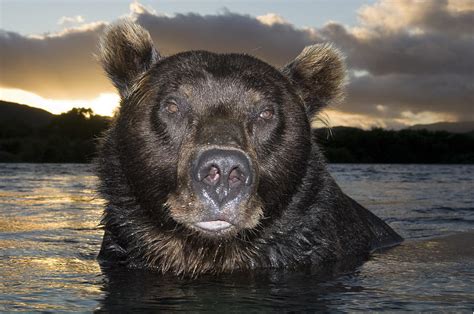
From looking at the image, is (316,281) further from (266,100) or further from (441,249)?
(441,249)

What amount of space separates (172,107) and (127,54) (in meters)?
1.44

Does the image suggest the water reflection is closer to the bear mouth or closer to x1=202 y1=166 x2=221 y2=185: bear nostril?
the bear mouth

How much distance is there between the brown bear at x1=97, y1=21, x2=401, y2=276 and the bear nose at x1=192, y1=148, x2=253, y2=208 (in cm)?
Answer: 17

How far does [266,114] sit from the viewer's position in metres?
7.03

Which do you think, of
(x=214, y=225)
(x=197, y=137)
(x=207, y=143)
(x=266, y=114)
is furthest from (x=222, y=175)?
(x=266, y=114)

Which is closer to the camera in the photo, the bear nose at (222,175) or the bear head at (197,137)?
the bear nose at (222,175)

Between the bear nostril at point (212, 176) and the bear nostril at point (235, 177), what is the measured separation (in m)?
0.10

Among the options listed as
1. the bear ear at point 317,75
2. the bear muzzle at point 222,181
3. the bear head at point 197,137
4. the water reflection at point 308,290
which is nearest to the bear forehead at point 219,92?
the bear head at point 197,137

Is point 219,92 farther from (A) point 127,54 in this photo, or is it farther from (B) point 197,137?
(A) point 127,54

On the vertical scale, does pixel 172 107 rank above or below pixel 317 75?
below

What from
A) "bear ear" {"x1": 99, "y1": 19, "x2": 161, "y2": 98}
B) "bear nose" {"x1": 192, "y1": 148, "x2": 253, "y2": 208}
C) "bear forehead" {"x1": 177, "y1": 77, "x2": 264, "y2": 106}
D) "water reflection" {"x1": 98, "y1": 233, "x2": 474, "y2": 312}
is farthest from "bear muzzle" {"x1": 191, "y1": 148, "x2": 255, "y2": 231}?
"bear ear" {"x1": 99, "y1": 19, "x2": 161, "y2": 98}

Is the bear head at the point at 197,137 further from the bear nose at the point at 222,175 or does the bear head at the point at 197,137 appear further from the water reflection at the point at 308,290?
the water reflection at the point at 308,290

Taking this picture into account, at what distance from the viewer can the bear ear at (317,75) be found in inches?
323

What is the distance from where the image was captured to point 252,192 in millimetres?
5945
